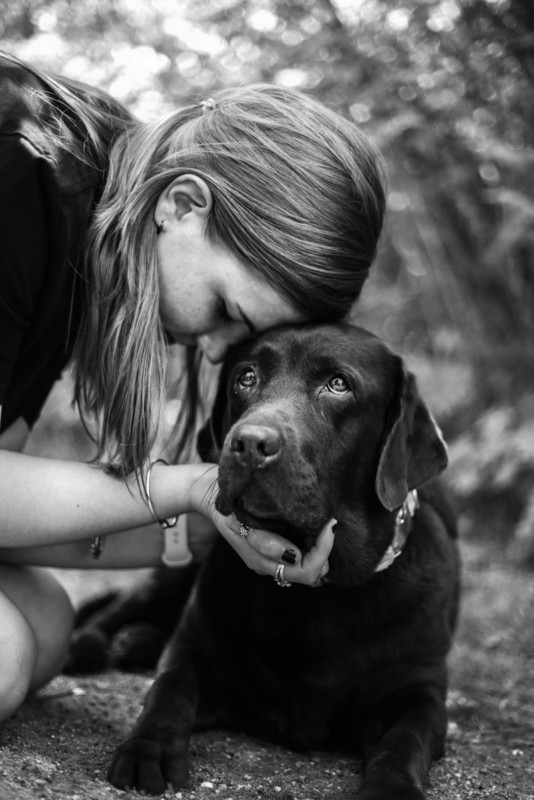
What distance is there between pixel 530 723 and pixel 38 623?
1657 millimetres

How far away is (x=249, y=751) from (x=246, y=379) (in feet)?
3.54

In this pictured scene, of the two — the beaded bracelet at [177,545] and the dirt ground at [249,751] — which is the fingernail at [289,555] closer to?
the dirt ground at [249,751]

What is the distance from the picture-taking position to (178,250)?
2.37m

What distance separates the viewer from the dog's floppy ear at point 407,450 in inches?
95.7

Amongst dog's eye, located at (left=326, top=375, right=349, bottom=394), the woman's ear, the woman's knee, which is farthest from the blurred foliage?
the woman's knee

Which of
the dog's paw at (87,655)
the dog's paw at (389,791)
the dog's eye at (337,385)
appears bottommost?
the dog's paw at (87,655)

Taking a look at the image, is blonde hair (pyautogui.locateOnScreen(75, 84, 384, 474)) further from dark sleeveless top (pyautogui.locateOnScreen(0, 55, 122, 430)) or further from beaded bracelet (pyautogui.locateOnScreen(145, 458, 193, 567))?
beaded bracelet (pyautogui.locateOnScreen(145, 458, 193, 567))

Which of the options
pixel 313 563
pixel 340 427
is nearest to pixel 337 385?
pixel 340 427

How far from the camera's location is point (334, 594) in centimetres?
248

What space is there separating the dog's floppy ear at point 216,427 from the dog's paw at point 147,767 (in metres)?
0.96

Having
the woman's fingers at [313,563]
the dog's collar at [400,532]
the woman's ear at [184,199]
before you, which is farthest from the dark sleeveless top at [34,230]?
the dog's collar at [400,532]

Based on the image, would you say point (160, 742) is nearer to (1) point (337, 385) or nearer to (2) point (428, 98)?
(1) point (337, 385)

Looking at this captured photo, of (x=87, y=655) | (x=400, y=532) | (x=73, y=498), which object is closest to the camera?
(x=73, y=498)

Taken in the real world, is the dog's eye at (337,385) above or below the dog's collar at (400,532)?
above
